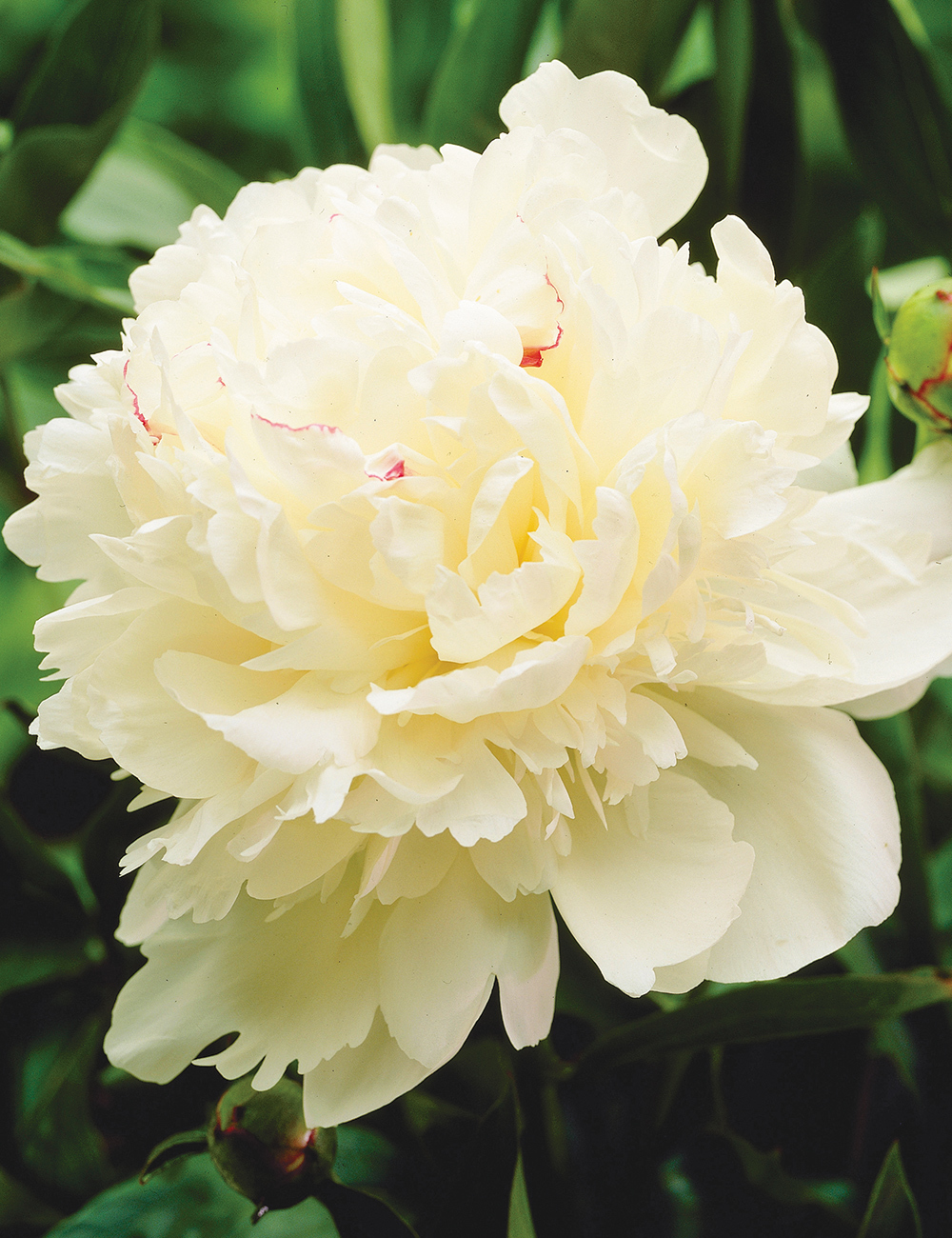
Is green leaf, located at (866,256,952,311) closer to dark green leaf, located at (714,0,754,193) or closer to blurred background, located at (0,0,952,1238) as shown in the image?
blurred background, located at (0,0,952,1238)

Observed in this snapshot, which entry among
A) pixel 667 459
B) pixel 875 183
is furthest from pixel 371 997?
pixel 875 183

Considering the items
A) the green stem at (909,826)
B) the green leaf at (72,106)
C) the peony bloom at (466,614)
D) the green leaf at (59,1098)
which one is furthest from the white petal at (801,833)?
the green leaf at (72,106)

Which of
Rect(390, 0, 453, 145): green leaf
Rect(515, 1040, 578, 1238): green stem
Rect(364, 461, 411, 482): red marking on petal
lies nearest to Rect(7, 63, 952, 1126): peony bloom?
Rect(364, 461, 411, 482): red marking on petal

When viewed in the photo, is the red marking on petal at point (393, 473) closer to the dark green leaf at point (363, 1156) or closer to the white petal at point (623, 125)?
the white petal at point (623, 125)

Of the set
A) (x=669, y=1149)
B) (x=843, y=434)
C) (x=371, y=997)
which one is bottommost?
(x=669, y=1149)

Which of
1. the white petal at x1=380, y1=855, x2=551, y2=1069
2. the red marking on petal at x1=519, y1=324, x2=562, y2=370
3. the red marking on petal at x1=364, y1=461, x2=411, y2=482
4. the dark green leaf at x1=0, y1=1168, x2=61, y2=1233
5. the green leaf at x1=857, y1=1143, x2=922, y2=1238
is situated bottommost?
the dark green leaf at x1=0, y1=1168, x2=61, y2=1233

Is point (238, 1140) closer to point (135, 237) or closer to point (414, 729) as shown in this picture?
point (414, 729)
